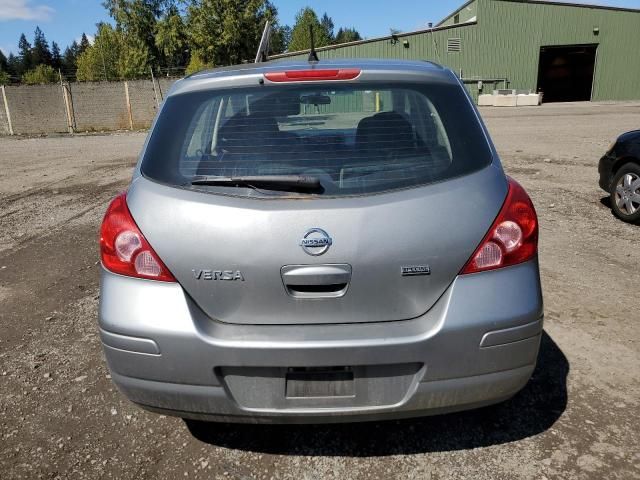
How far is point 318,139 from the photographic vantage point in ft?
7.69

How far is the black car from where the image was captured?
633 cm

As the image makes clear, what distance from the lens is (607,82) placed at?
38156mm

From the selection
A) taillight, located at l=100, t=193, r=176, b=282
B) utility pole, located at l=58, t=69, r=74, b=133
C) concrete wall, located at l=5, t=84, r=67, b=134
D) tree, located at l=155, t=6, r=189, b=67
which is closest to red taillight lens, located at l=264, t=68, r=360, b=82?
taillight, located at l=100, t=193, r=176, b=282

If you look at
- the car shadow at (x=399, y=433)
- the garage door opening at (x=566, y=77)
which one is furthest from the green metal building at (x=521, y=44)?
the car shadow at (x=399, y=433)

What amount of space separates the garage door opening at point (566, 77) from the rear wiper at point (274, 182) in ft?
150

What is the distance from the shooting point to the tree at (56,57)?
118750 millimetres

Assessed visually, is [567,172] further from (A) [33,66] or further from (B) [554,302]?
(A) [33,66]

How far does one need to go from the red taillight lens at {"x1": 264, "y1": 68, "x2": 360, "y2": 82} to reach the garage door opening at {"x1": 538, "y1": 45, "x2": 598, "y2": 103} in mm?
45392

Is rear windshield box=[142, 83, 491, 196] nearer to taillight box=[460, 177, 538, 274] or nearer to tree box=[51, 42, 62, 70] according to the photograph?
taillight box=[460, 177, 538, 274]

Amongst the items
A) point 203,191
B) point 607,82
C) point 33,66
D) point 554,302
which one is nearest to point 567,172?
point 554,302

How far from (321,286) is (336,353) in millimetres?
257

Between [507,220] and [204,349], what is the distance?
131 centimetres

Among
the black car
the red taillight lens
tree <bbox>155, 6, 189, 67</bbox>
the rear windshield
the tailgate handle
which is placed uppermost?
tree <bbox>155, 6, 189, 67</bbox>

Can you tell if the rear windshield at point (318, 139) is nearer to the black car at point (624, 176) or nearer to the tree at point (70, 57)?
the black car at point (624, 176)
